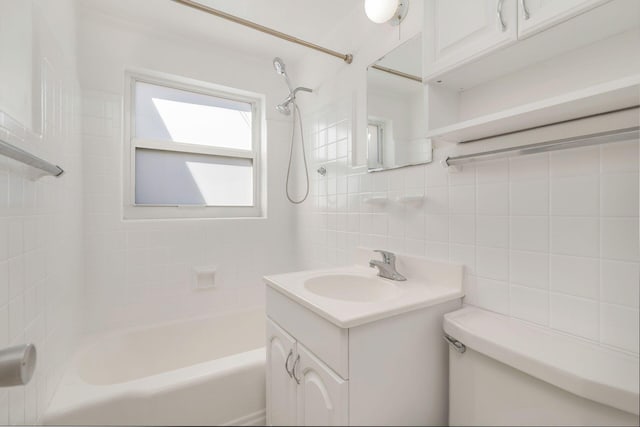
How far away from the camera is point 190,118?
1.97 m

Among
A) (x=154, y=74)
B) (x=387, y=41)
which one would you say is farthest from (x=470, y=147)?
(x=154, y=74)

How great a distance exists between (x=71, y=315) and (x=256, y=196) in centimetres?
127

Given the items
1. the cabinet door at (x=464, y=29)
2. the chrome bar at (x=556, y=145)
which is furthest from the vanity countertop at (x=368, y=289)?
the cabinet door at (x=464, y=29)

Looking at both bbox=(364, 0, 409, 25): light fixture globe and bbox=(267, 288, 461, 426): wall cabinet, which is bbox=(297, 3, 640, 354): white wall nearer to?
bbox=(364, 0, 409, 25): light fixture globe

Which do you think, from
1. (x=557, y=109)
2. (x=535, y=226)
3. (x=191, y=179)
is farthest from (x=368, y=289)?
(x=191, y=179)

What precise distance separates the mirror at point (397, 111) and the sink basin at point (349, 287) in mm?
559

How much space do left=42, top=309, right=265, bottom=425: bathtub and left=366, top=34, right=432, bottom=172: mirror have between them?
1.16 meters

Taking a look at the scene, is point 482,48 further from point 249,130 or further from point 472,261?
point 249,130

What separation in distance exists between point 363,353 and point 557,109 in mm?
823

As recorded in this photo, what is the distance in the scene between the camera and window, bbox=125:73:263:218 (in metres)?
1.82

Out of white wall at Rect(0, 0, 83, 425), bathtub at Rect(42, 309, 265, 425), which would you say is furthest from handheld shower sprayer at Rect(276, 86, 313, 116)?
bathtub at Rect(42, 309, 265, 425)

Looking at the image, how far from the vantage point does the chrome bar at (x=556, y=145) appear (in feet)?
2.14

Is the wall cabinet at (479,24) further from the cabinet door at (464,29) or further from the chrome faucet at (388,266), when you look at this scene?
the chrome faucet at (388,266)

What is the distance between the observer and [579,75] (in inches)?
29.9
